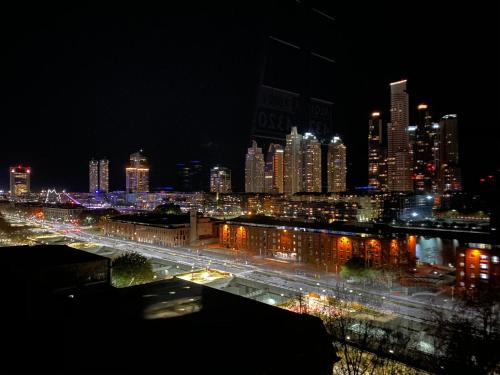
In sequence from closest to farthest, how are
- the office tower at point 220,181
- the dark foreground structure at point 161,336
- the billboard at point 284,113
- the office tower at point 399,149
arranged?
the dark foreground structure at point 161,336, the billboard at point 284,113, the office tower at point 220,181, the office tower at point 399,149

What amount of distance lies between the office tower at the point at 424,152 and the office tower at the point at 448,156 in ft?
2.25

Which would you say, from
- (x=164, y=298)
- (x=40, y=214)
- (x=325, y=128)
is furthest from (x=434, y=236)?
(x=40, y=214)

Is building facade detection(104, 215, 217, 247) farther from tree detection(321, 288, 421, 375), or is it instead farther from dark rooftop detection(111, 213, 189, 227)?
tree detection(321, 288, 421, 375)

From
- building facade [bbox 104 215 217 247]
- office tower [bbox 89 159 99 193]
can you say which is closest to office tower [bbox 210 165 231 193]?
building facade [bbox 104 215 217 247]

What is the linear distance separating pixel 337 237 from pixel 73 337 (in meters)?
7.26

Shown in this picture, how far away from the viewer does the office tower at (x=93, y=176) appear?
4522cm

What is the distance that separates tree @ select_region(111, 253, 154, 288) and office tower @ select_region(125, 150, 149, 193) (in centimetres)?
3261

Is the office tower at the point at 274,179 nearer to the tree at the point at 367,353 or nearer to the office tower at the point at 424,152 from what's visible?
the office tower at the point at 424,152

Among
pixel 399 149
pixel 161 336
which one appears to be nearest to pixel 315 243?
pixel 161 336

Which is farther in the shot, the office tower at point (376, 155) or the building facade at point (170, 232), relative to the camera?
the office tower at point (376, 155)

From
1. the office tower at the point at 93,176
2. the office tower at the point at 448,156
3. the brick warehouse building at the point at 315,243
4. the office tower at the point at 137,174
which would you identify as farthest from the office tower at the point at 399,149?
the office tower at the point at 93,176

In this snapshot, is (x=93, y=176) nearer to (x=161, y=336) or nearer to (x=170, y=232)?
(x=170, y=232)

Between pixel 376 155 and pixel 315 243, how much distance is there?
2419cm

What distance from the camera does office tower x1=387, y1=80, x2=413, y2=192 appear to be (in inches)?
1177
